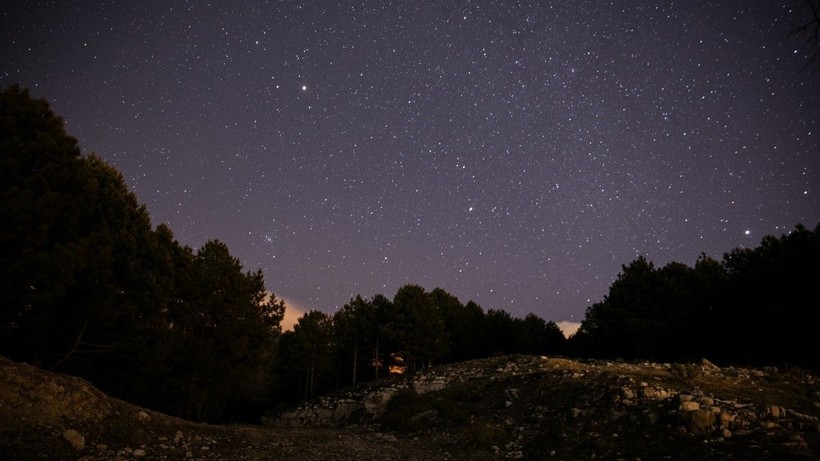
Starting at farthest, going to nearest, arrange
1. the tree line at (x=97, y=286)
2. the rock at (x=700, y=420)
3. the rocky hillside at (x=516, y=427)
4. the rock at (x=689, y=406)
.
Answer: the tree line at (x=97, y=286)
the rock at (x=689, y=406)
the rock at (x=700, y=420)
the rocky hillside at (x=516, y=427)

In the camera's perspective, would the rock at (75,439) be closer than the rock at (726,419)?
No

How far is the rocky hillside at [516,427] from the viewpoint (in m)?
7.66

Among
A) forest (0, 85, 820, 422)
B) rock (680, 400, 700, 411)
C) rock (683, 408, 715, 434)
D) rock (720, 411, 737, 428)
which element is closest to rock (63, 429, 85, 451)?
forest (0, 85, 820, 422)

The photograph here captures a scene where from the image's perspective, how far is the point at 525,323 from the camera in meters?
54.5

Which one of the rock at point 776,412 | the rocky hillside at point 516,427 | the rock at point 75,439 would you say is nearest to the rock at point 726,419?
the rocky hillside at point 516,427

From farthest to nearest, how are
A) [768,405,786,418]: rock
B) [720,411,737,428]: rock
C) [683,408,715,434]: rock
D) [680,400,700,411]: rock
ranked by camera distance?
[680,400,700,411]: rock
[768,405,786,418]: rock
[683,408,715,434]: rock
[720,411,737,428]: rock

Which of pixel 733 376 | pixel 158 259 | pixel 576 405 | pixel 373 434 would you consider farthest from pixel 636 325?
pixel 158 259

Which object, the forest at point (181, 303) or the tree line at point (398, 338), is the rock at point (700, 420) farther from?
the tree line at point (398, 338)

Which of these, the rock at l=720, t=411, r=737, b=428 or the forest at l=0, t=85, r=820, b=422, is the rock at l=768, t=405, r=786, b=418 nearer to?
the rock at l=720, t=411, r=737, b=428

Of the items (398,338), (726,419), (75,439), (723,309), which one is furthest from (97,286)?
(723,309)

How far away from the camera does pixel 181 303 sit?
1845cm

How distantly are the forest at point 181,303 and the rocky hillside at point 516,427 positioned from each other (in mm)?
3541

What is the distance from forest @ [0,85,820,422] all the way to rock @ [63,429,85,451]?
4826 mm

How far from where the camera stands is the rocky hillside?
25.1 feet
